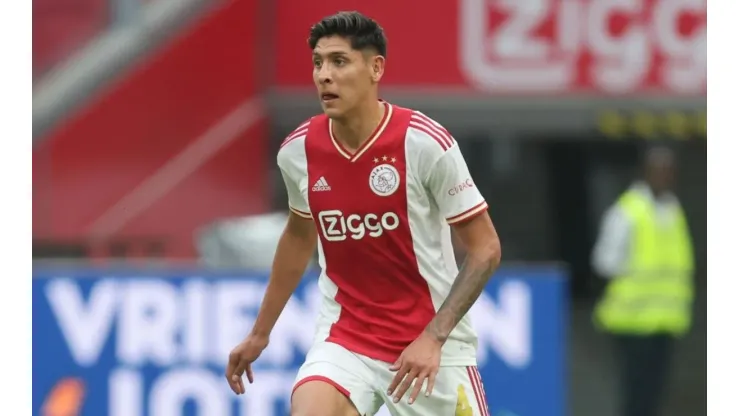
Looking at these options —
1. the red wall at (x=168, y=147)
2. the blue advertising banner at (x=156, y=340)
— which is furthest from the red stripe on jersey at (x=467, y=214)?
the red wall at (x=168, y=147)

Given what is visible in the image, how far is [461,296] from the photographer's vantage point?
571 centimetres

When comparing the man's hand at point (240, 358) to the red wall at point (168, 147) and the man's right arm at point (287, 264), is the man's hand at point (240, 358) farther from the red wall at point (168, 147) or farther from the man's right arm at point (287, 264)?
the red wall at point (168, 147)

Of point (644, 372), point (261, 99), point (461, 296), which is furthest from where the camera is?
point (261, 99)

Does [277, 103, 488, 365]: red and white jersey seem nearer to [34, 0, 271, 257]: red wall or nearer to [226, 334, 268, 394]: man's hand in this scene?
[226, 334, 268, 394]: man's hand

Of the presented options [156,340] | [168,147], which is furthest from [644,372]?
[168,147]

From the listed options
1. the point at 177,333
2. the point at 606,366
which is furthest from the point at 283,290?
the point at 606,366

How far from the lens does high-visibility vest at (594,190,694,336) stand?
11.2 metres

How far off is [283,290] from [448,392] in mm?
812

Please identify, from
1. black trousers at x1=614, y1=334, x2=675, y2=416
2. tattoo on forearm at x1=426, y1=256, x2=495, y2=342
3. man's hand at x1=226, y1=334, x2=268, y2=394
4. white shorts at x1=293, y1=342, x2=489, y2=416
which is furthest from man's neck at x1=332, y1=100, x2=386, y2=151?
black trousers at x1=614, y1=334, x2=675, y2=416

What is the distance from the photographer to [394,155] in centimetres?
589

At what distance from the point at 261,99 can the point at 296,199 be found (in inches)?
324

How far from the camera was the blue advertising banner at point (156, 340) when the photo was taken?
8984 millimetres

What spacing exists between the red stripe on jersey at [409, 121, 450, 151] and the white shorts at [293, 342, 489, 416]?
857 mm

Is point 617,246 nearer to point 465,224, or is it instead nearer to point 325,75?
point 465,224
